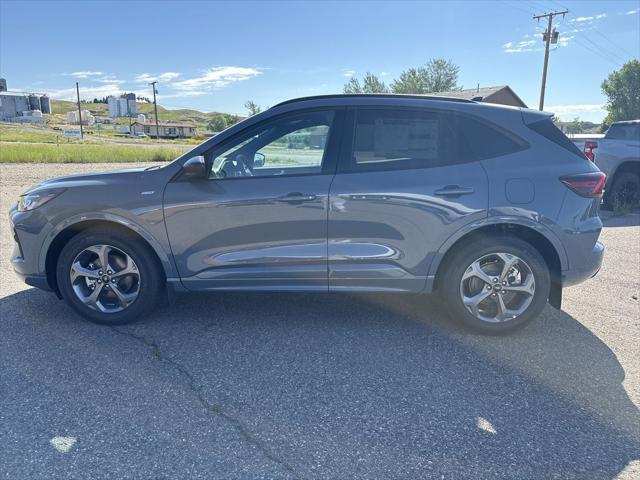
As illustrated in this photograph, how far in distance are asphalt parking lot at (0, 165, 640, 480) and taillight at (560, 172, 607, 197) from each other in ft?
3.85

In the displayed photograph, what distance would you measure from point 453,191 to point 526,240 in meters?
0.78

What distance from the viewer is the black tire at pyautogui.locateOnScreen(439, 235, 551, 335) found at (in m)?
3.44

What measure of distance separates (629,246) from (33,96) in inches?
7436

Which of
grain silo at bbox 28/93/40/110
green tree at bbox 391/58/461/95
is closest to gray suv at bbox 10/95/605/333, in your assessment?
green tree at bbox 391/58/461/95

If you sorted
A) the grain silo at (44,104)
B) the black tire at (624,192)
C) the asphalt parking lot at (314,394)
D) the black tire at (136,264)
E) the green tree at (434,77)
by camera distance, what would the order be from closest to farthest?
the asphalt parking lot at (314,394), the black tire at (136,264), the black tire at (624,192), the green tree at (434,77), the grain silo at (44,104)

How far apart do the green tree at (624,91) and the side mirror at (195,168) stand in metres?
79.9

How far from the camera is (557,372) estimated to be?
308 centimetres

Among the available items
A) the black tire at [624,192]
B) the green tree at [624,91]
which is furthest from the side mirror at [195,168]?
the green tree at [624,91]

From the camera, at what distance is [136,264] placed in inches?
141

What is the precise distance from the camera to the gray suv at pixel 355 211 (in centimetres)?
336

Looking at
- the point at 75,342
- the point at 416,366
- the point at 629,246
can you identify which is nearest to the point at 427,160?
the point at 416,366

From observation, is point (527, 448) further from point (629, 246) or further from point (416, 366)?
point (629, 246)

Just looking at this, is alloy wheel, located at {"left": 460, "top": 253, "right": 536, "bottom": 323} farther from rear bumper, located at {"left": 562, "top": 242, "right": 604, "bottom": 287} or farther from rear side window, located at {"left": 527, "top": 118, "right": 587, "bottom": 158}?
rear side window, located at {"left": 527, "top": 118, "right": 587, "bottom": 158}

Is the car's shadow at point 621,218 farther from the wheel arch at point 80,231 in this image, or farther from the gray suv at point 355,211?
the wheel arch at point 80,231
